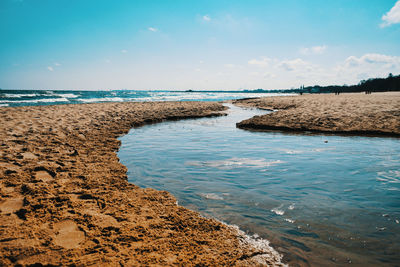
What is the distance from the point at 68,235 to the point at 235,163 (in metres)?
4.57

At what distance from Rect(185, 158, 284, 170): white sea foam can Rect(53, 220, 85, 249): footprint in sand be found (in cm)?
371

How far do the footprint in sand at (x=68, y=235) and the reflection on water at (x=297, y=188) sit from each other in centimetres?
175

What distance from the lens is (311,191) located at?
4.35 meters

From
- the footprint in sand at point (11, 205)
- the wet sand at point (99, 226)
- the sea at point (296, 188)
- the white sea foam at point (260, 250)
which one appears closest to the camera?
the wet sand at point (99, 226)

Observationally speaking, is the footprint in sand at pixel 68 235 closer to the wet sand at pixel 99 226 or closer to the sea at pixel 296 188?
the wet sand at pixel 99 226

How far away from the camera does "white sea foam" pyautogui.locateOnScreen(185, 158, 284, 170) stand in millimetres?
5961

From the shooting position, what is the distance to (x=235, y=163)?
623cm

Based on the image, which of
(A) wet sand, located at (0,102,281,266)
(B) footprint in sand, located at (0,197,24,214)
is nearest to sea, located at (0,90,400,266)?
(A) wet sand, located at (0,102,281,266)

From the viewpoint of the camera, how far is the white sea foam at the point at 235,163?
5.96m

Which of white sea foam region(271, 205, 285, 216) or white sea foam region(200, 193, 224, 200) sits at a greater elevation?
white sea foam region(200, 193, 224, 200)

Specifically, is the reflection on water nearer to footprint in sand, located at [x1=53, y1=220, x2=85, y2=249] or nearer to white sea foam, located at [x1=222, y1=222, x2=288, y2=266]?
white sea foam, located at [x1=222, y1=222, x2=288, y2=266]

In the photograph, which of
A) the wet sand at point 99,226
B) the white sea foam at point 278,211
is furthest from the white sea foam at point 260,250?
the white sea foam at point 278,211

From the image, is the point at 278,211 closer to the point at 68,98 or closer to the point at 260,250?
the point at 260,250

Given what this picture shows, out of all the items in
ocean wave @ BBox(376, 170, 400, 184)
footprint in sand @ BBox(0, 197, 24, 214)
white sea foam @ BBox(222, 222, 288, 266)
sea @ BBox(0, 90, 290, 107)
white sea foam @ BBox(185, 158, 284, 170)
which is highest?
sea @ BBox(0, 90, 290, 107)
